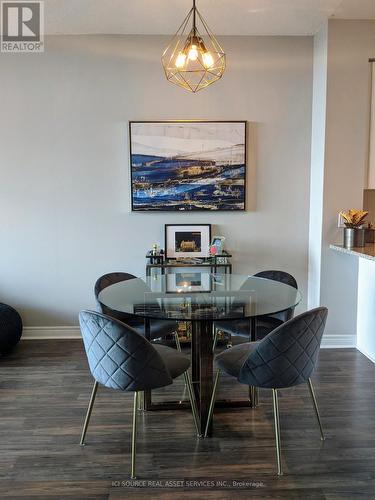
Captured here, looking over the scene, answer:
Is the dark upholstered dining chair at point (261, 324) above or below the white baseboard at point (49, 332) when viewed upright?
above

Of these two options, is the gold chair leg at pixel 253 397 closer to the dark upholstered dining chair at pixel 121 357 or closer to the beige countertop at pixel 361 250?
the dark upholstered dining chair at pixel 121 357

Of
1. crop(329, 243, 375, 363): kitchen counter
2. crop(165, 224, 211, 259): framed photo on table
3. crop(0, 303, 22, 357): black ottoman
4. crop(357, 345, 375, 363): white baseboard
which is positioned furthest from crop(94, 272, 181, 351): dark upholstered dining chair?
crop(357, 345, 375, 363): white baseboard

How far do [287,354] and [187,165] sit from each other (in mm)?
2266

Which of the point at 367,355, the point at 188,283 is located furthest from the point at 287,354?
the point at 367,355

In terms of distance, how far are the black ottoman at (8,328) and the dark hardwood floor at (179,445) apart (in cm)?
44

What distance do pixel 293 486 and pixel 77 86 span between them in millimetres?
3456

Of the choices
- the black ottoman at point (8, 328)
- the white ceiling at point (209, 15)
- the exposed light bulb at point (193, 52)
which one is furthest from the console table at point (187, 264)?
the white ceiling at point (209, 15)

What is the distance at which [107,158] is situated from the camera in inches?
147

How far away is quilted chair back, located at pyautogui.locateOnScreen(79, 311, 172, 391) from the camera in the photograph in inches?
72.6

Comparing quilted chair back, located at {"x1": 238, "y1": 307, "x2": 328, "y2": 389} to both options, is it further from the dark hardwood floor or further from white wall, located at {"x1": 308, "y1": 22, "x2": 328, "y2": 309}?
white wall, located at {"x1": 308, "y1": 22, "x2": 328, "y2": 309}

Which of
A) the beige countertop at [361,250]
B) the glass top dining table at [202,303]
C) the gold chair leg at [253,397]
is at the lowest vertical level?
the gold chair leg at [253,397]

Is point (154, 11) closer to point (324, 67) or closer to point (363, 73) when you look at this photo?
point (324, 67)

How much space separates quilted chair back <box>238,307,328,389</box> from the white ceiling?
248 cm

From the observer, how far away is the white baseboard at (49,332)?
388 cm
